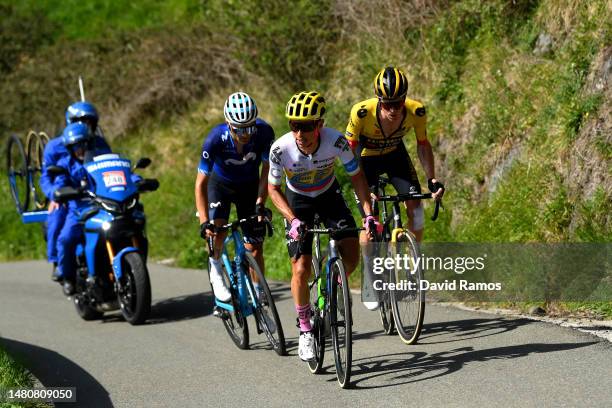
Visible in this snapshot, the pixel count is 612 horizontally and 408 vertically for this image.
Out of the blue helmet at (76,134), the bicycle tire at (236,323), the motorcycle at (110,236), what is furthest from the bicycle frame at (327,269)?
the blue helmet at (76,134)

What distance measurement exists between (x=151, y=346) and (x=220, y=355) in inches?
40.1

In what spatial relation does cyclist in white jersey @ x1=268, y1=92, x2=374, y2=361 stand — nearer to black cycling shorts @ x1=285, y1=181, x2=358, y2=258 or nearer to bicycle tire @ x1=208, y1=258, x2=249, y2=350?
black cycling shorts @ x1=285, y1=181, x2=358, y2=258

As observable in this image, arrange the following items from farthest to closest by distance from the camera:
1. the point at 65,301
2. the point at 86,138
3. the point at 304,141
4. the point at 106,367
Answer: the point at 65,301 → the point at 86,138 → the point at 106,367 → the point at 304,141

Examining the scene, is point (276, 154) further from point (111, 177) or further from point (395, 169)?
→ point (111, 177)

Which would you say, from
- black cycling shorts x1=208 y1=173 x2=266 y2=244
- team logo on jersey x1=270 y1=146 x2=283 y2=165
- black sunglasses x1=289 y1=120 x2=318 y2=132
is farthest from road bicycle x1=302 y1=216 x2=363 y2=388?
black cycling shorts x1=208 y1=173 x2=266 y2=244

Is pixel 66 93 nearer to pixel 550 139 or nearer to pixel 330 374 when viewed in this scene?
pixel 550 139

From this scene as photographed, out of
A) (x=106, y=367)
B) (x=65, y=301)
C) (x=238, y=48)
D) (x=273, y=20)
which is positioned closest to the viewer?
(x=106, y=367)

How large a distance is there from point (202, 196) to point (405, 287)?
2.02 m

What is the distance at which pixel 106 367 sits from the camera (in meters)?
8.63

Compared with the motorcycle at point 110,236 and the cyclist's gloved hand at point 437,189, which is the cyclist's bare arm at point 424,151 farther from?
the motorcycle at point 110,236

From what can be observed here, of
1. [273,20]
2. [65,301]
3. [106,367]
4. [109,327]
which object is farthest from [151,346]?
[273,20]

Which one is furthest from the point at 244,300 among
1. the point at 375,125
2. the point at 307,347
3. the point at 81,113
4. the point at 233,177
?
the point at 81,113

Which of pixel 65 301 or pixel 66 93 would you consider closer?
pixel 65 301

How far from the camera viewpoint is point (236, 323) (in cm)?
918
